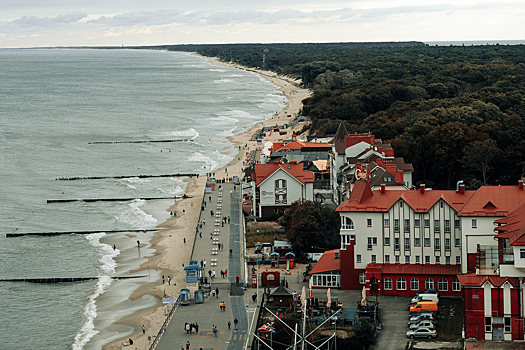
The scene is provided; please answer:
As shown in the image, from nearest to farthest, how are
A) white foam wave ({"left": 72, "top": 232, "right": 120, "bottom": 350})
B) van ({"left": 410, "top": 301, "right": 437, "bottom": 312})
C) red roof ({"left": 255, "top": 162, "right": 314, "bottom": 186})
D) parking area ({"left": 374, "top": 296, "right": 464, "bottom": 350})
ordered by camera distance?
parking area ({"left": 374, "top": 296, "right": 464, "bottom": 350}) < van ({"left": 410, "top": 301, "right": 437, "bottom": 312}) < white foam wave ({"left": 72, "top": 232, "right": 120, "bottom": 350}) < red roof ({"left": 255, "top": 162, "right": 314, "bottom": 186})

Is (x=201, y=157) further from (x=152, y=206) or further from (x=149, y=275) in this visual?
(x=149, y=275)

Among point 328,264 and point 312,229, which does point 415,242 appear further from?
point 312,229

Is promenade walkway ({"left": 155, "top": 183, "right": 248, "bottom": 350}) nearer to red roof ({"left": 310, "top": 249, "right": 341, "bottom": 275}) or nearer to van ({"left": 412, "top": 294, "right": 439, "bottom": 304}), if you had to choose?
red roof ({"left": 310, "top": 249, "right": 341, "bottom": 275})

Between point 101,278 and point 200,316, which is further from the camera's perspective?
point 101,278

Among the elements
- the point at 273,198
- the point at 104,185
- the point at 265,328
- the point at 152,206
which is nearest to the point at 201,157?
the point at 104,185

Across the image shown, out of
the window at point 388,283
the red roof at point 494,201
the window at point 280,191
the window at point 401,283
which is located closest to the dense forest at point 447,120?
the window at point 280,191

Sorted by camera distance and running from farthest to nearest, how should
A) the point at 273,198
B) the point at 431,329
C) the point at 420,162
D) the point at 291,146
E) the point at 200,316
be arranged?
the point at 291,146 → the point at 420,162 → the point at 273,198 → the point at 200,316 → the point at 431,329

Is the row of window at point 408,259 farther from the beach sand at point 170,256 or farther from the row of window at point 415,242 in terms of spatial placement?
the beach sand at point 170,256

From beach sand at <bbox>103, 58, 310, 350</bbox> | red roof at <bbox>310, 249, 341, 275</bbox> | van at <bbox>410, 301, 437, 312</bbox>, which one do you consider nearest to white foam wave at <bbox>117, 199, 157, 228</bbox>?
beach sand at <bbox>103, 58, 310, 350</bbox>
